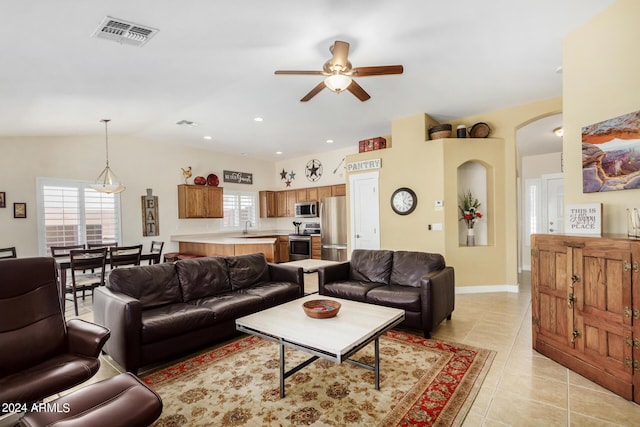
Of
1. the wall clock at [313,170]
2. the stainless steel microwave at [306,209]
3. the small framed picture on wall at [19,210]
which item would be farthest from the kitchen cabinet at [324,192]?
the small framed picture on wall at [19,210]

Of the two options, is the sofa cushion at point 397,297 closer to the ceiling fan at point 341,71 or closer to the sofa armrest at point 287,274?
the sofa armrest at point 287,274

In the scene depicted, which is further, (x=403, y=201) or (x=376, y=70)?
(x=403, y=201)

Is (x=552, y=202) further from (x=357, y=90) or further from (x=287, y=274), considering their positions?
(x=287, y=274)

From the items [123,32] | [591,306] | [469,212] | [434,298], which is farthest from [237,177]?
[591,306]

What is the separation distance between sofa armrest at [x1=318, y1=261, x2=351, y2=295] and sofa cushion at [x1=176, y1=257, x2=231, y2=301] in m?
1.14

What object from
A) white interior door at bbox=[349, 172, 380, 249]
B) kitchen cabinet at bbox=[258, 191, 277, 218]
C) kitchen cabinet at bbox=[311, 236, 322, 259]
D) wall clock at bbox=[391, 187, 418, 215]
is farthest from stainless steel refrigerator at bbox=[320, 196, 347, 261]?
kitchen cabinet at bbox=[258, 191, 277, 218]

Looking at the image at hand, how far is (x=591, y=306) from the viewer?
7.82ft

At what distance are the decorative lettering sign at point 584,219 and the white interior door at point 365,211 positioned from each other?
3.17 meters

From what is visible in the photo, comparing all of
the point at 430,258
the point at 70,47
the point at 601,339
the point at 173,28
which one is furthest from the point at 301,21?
the point at 601,339

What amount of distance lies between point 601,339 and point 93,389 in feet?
10.9

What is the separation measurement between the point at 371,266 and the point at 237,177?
17.4 ft

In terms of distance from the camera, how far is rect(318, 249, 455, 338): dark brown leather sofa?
3.18 metres

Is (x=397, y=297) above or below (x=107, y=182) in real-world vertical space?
below

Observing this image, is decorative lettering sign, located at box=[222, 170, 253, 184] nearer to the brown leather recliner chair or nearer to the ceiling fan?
the ceiling fan
